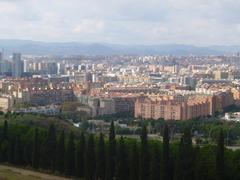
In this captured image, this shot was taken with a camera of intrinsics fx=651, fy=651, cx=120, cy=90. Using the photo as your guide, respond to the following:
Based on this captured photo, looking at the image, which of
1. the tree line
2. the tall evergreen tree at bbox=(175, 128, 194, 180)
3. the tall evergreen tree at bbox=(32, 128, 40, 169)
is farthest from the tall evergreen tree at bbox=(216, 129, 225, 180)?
the tall evergreen tree at bbox=(32, 128, 40, 169)

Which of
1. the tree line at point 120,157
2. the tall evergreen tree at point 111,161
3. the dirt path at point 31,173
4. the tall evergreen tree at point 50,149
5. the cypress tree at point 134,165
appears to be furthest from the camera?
the tall evergreen tree at point 50,149

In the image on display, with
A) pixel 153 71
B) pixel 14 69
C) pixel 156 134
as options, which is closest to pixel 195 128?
pixel 156 134

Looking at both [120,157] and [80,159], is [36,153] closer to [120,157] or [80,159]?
[80,159]

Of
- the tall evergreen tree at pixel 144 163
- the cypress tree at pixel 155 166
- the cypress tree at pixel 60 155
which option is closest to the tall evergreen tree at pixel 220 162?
the cypress tree at pixel 155 166

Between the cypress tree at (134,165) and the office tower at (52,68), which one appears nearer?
the cypress tree at (134,165)

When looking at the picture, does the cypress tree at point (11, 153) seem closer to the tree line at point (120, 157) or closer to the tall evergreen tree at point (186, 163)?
the tree line at point (120, 157)

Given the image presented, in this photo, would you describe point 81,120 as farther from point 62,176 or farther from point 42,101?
point 62,176

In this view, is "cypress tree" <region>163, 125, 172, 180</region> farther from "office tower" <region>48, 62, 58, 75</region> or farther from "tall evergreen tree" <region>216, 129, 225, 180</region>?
"office tower" <region>48, 62, 58, 75</region>

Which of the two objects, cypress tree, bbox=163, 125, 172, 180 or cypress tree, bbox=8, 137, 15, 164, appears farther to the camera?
cypress tree, bbox=8, 137, 15, 164

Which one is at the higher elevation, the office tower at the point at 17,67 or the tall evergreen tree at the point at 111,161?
the office tower at the point at 17,67

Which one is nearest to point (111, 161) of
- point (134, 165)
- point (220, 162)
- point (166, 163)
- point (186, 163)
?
point (134, 165)
